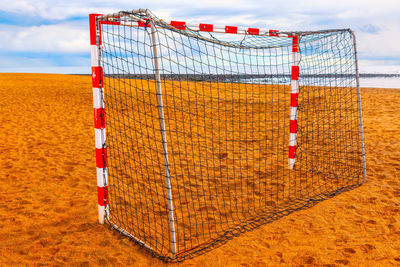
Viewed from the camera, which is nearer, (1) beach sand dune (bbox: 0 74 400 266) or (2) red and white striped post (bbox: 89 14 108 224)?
(1) beach sand dune (bbox: 0 74 400 266)

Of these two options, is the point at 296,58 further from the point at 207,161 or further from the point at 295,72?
the point at 207,161

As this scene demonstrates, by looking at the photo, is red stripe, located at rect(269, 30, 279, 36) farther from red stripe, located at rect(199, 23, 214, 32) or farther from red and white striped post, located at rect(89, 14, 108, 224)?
red and white striped post, located at rect(89, 14, 108, 224)

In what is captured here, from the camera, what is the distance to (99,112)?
145 inches

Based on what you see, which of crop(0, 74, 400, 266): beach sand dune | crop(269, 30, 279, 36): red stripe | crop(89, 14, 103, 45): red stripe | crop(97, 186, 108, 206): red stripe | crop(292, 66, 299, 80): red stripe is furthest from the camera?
crop(292, 66, 299, 80): red stripe

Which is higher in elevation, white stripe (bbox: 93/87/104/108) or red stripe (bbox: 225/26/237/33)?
red stripe (bbox: 225/26/237/33)

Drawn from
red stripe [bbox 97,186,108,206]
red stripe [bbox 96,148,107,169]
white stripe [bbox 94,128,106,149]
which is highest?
white stripe [bbox 94,128,106,149]

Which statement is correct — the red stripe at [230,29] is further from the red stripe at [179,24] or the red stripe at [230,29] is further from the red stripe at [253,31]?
the red stripe at [179,24]

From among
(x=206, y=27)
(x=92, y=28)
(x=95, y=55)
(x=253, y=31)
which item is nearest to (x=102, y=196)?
(x=95, y=55)

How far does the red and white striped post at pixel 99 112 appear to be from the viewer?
11.6ft

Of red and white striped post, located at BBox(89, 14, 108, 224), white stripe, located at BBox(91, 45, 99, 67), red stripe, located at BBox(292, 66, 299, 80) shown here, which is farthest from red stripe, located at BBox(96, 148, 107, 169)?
red stripe, located at BBox(292, 66, 299, 80)

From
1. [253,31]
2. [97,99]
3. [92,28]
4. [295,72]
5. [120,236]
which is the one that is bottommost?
[120,236]

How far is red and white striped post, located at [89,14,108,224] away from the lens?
355cm

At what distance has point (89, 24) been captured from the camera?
11.6 ft

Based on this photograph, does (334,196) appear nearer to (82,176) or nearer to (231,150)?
(231,150)
